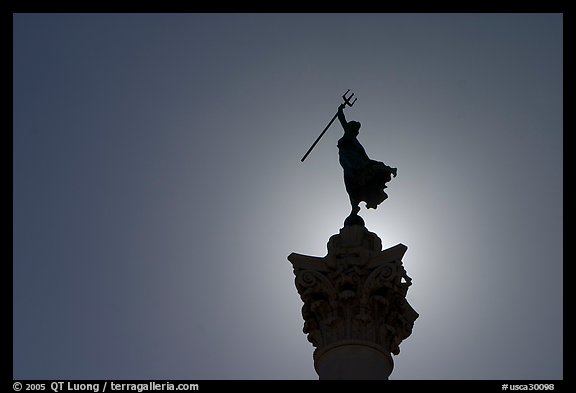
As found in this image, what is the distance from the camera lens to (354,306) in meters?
32.7

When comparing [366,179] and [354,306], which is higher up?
[366,179]

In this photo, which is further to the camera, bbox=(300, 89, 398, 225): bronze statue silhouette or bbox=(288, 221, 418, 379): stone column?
bbox=(300, 89, 398, 225): bronze statue silhouette

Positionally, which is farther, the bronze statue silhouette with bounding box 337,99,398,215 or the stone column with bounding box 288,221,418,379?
the bronze statue silhouette with bounding box 337,99,398,215

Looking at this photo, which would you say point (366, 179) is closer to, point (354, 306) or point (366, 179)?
point (366, 179)

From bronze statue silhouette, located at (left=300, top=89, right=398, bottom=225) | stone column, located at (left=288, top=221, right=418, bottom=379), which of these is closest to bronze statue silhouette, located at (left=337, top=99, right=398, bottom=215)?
bronze statue silhouette, located at (left=300, top=89, right=398, bottom=225)

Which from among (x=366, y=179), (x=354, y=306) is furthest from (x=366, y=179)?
(x=354, y=306)

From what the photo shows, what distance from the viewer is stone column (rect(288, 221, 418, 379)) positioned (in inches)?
1271

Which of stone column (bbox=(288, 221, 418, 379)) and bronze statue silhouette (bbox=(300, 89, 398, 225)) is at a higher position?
bronze statue silhouette (bbox=(300, 89, 398, 225))

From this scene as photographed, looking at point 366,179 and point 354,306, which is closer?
point 354,306

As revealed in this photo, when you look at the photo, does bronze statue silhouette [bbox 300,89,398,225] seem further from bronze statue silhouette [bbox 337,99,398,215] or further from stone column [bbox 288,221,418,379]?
stone column [bbox 288,221,418,379]
